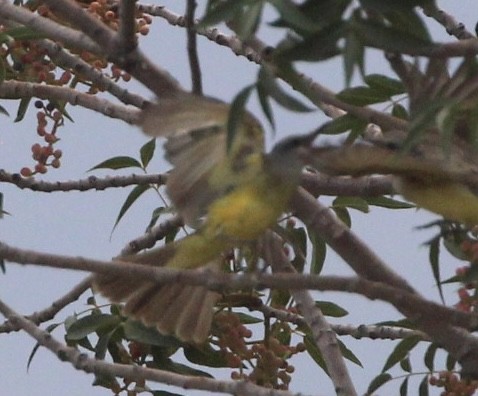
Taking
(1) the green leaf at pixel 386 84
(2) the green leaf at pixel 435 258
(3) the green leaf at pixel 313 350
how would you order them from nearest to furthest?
(2) the green leaf at pixel 435 258 < (1) the green leaf at pixel 386 84 < (3) the green leaf at pixel 313 350

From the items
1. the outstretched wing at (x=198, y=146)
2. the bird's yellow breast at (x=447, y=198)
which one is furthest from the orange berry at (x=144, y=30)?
the bird's yellow breast at (x=447, y=198)

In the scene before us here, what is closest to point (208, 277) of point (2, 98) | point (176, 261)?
point (176, 261)

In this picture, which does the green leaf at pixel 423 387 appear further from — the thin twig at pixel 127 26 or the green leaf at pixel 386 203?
the thin twig at pixel 127 26

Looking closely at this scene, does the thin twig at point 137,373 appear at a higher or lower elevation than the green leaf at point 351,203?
lower

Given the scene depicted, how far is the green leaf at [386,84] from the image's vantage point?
7.85 ft

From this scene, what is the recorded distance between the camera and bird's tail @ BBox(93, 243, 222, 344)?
2475 millimetres

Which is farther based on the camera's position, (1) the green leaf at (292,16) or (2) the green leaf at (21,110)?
(2) the green leaf at (21,110)

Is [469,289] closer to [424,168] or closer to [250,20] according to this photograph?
[424,168]

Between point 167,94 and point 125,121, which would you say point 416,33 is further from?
point 125,121

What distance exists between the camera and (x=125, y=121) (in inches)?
104

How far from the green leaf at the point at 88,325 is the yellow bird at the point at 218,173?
0.95 feet

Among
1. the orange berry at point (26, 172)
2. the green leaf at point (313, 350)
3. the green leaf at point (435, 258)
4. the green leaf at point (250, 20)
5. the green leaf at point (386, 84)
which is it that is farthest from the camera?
the orange berry at point (26, 172)

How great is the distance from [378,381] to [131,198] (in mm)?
838

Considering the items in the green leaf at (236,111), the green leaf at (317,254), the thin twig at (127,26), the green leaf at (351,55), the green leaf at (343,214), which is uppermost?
the green leaf at (343,214)
